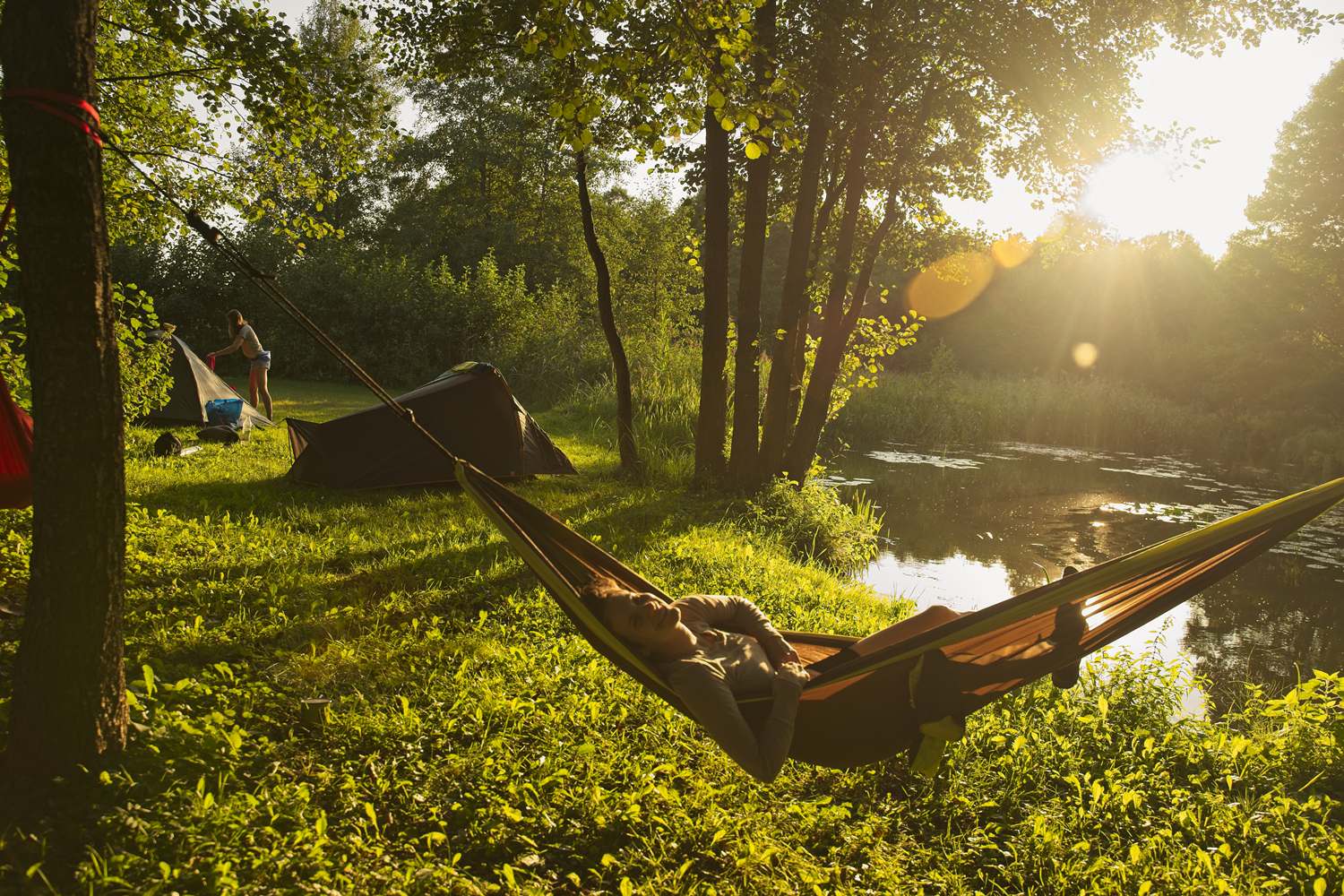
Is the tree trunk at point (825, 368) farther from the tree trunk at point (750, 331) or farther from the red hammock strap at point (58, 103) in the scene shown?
the red hammock strap at point (58, 103)

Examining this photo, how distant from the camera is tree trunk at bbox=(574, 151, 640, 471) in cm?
704

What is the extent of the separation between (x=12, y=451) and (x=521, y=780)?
225 centimetres

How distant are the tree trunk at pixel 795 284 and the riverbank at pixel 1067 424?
25.9 feet

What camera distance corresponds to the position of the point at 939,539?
809cm

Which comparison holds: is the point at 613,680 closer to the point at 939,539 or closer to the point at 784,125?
the point at 784,125

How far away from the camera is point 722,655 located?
8.50 ft

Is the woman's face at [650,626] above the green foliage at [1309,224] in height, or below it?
below

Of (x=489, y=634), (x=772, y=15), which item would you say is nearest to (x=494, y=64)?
(x=772, y=15)

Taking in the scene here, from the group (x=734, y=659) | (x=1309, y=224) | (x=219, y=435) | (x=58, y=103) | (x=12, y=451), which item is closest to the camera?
(x=58, y=103)

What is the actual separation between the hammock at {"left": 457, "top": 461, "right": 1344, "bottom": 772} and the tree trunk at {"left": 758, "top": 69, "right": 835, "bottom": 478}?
4802mm

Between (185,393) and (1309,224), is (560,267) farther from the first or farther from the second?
(1309,224)

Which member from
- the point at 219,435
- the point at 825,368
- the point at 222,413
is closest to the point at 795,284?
the point at 825,368

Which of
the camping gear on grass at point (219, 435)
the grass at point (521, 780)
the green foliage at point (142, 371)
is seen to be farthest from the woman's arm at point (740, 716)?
the camping gear on grass at point (219, 435)

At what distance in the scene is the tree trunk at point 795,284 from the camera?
22.1 feet
